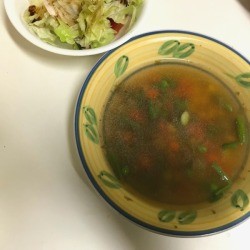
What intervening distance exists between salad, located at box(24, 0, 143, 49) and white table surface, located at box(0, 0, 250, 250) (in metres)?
0.07

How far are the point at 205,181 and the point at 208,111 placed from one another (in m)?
0.24

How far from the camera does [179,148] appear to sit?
3.51 feet

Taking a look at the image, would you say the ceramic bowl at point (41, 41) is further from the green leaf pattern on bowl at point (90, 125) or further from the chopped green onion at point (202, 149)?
the chopped green onion at point (202, 149)

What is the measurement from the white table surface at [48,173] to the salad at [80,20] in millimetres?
67

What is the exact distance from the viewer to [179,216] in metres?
0.89

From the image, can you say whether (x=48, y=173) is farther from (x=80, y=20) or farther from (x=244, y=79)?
(x=244, y=79)

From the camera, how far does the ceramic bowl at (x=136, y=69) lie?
2.85 ft

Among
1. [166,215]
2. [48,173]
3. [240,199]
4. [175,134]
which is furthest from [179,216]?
[48,173]

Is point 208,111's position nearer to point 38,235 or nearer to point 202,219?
point 202,219

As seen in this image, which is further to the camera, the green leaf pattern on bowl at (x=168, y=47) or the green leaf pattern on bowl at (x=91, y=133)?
the green leaf pattern on bowl at (x=168, y=47)

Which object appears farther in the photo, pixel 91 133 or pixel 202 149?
pixel 202 149

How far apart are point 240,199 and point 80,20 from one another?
745 millimetres

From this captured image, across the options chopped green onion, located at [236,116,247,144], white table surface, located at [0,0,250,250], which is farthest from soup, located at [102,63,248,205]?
white table surface, located at [0,0,250,250]

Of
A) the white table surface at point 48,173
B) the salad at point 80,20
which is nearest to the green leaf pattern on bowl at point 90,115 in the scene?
the white table surface at point 48,173
